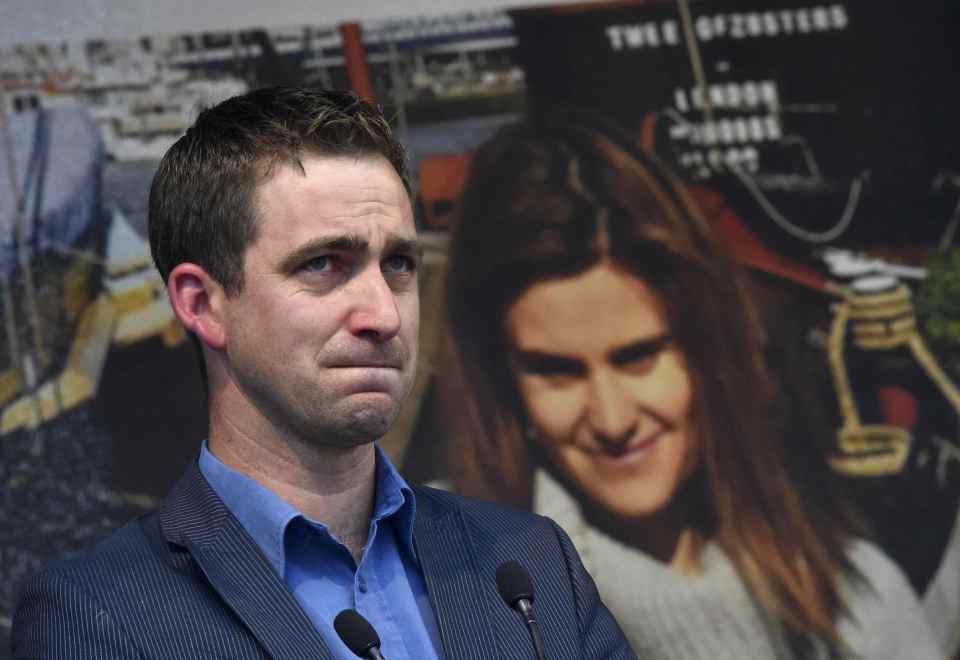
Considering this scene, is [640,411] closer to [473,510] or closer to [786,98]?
[786,98]

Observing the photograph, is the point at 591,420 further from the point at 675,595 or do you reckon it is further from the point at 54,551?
the point at 54,551

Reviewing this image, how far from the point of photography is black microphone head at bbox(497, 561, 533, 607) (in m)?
1.87

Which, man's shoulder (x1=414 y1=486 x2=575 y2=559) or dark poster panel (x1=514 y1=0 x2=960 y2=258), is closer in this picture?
man's shoulder (x1=414 y1=486 x2=575 y2=559)

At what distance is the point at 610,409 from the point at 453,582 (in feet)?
7.21

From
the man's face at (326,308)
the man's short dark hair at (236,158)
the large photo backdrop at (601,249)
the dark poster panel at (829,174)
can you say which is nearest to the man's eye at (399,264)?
the man's face at (326,308)

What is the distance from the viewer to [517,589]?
1.87 meters

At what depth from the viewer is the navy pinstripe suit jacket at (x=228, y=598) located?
1.68 metres

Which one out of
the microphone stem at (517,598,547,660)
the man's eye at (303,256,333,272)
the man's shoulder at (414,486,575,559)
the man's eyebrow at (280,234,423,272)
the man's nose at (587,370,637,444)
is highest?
the man's eyebrow at (280,234,423,272)

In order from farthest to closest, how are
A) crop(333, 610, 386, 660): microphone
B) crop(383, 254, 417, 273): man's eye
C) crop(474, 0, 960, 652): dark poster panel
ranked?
crop(474, 0, 960, 652): dark poster panel, crop(383, 254, 417, 273): man's eye, crop(333, 610, 386, 660): microphone

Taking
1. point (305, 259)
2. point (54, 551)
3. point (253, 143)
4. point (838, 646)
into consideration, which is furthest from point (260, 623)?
point (838, 646)

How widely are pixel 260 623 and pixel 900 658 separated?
2.86 metres

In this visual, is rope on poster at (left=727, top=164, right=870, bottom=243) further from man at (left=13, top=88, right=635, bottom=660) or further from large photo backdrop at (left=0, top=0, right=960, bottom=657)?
man at (left=13, top=88, right=635, bottom=660)

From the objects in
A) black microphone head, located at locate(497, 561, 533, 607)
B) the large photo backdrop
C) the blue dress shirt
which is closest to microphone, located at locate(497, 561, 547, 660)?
black microphone head, located at locate(497, 561, 533, 607)

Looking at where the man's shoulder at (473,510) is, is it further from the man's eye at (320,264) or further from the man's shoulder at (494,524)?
the man's eye at (320,264)
